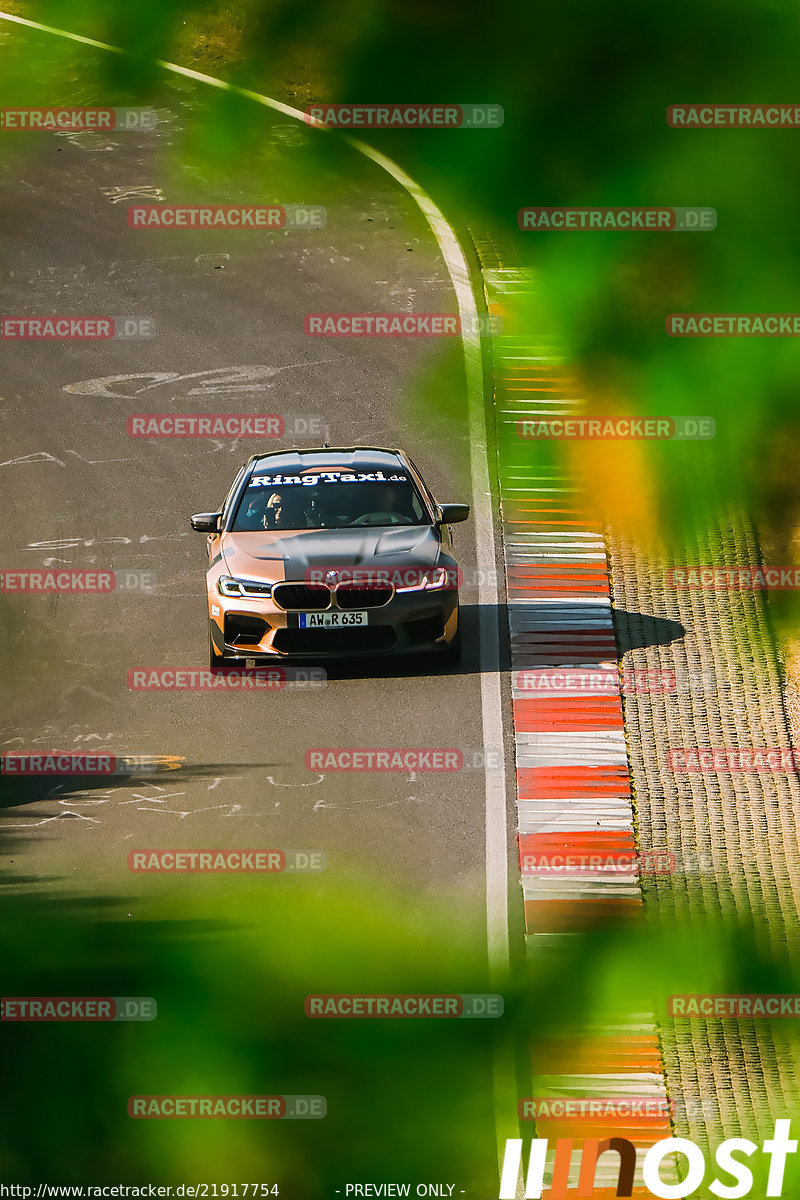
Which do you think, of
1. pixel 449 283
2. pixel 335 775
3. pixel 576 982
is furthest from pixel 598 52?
pixel 576 982

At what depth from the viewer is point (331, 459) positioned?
14984mm

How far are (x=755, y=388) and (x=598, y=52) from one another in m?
12.3

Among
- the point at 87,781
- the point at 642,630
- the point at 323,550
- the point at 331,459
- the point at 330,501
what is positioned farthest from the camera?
the point at 642,630

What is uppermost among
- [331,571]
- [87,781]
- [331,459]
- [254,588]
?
[331,459]

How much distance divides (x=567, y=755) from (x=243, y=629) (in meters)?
3.01

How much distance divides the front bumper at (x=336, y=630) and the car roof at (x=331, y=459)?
6.48 ft

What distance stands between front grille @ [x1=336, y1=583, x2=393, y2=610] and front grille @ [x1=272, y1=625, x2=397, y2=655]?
205 mm

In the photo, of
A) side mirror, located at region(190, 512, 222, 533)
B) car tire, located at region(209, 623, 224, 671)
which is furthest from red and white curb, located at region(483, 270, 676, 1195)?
side mirror, located at region(190, 512, 222, 533)

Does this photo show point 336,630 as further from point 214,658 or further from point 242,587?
point 214,658

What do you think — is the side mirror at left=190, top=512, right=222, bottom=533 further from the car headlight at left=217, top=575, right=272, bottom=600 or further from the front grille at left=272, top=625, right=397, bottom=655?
the front grille at left=272, top=625, right=397, bottom=655

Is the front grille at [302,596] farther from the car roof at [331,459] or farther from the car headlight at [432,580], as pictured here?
the car roof at [331,459]

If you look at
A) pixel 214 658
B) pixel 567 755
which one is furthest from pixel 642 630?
pixel 214 658

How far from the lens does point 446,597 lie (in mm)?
13344

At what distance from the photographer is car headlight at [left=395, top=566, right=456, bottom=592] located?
1320 centimetres
